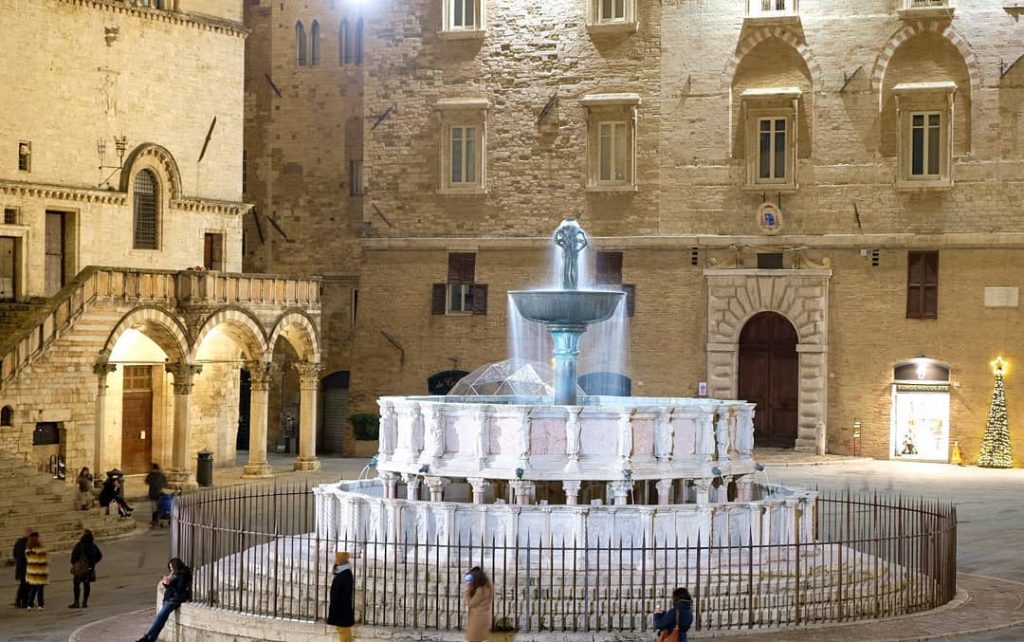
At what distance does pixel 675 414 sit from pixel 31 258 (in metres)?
18.5

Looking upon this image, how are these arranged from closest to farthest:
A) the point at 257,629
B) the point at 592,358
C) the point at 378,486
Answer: the point at 257,629 < the point at 378,486 < the point at 592,358

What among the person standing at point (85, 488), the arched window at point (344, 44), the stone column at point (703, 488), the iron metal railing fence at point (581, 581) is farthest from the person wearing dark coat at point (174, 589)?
Result: the arched window at point (344, 44)

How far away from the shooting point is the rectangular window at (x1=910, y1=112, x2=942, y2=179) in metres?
36.6

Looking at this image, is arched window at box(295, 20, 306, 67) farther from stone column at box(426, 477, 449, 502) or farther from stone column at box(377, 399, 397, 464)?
stone column at box(426, 477, 449, 502)

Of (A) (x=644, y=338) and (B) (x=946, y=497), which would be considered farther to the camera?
(A) (x=644, y=338)

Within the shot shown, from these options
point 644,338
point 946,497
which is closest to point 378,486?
point 946,497

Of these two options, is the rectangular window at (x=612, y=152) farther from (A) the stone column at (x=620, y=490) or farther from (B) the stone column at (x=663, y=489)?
(A) the stone column at (x=620, y=490)

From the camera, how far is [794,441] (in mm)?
37844

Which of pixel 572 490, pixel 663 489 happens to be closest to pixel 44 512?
pixel 572 490

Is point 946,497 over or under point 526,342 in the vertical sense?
under

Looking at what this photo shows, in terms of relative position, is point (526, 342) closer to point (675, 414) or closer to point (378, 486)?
point (378, 486)

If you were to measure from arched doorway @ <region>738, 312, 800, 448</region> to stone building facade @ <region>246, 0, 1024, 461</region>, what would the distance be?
0.18ft

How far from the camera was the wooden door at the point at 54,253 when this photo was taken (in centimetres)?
3403

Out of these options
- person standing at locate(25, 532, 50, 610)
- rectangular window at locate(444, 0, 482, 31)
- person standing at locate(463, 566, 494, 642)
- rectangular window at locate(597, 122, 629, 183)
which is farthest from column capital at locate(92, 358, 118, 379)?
person standing at locate(463, 566, 494, 642)
